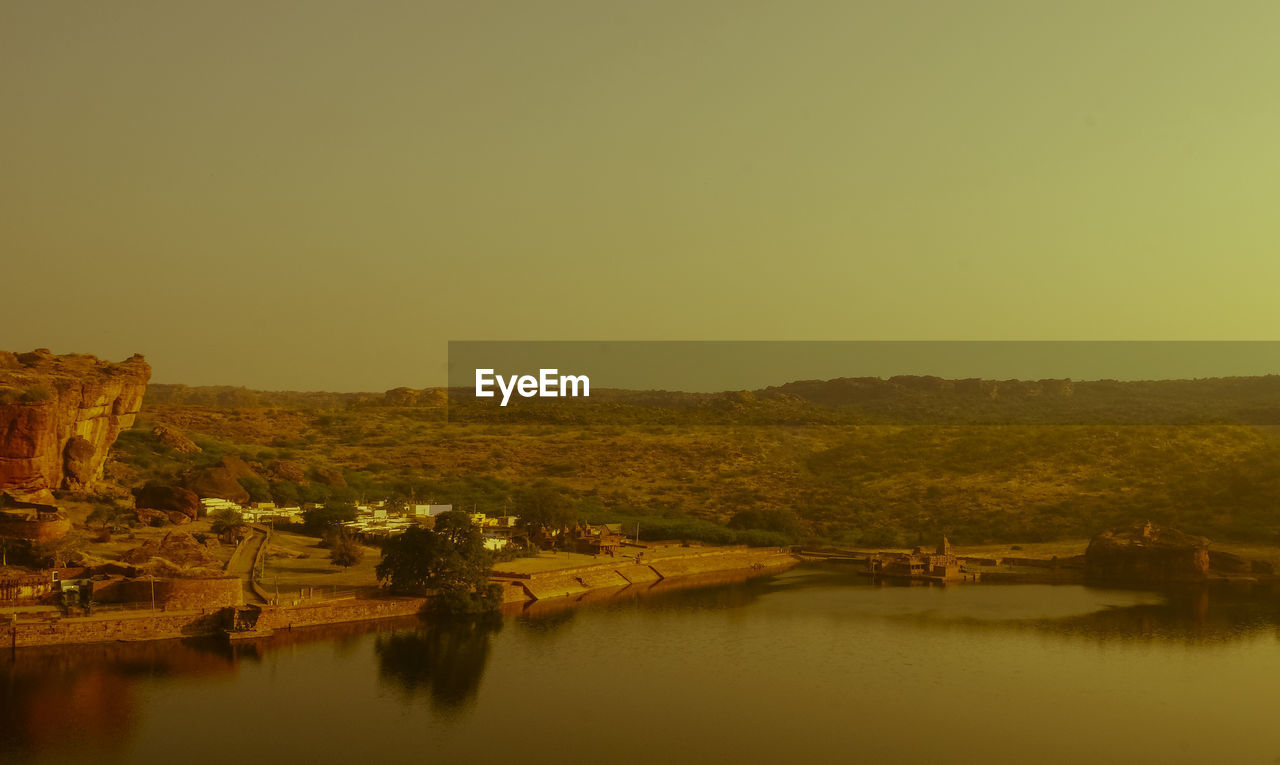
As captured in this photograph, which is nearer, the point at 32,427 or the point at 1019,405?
the point at 32,427

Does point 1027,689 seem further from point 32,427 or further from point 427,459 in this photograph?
point 427,459

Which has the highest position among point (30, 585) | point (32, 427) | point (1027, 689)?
point (32, 427)

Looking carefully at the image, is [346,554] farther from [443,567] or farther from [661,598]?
[661,598]

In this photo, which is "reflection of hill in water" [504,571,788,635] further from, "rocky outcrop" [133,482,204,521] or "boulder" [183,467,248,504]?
"boulder" [183,467,248,504]

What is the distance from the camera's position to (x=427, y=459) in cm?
8700

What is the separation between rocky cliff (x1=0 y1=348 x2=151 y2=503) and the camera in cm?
4331

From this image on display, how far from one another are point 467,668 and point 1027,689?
52.1ft

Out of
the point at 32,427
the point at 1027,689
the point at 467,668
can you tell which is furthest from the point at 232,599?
the point at 1027,689

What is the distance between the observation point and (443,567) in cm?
4094

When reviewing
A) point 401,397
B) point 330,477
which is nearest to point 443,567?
point 330,477

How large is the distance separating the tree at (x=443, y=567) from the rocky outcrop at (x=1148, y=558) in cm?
3035

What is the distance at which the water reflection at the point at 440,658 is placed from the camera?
31.2 metres

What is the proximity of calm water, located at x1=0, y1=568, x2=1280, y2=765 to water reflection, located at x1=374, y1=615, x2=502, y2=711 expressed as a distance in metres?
0.11

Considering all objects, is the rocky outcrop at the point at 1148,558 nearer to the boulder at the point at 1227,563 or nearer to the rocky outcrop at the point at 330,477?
the boulder at the point at 1227,563
